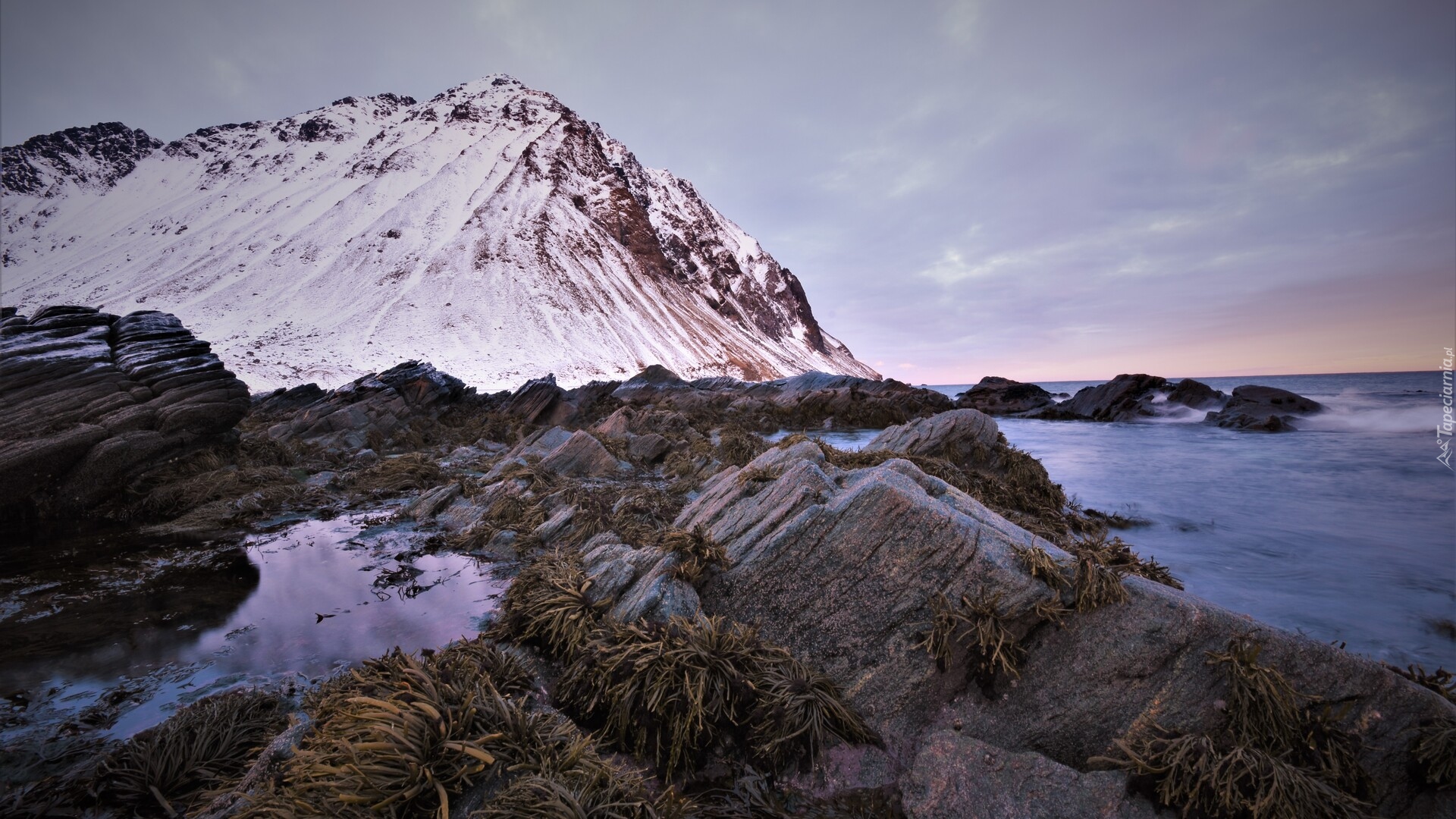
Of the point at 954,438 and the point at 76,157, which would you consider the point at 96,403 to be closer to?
the point at 954,438

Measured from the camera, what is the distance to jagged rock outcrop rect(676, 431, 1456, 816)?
4086 millimetres

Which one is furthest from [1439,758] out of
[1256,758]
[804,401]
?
[804,401]

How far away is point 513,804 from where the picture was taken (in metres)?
3.06

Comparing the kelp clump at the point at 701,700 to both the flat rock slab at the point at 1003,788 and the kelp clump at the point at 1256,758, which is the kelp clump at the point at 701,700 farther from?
the kelp clump at the point at 1256,758

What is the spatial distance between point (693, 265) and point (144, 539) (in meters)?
137

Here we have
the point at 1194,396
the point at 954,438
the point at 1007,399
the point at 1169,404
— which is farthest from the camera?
the point at 1007,399

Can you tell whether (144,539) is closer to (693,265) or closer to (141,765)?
(141,765)

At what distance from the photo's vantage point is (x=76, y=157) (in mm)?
123125

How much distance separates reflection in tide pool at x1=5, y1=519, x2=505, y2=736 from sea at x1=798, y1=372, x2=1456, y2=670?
1298 cm

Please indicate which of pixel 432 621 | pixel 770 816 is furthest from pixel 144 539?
pixel 770 816

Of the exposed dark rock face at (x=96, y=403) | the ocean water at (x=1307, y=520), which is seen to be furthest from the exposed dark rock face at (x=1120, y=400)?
the exposed dark rock face at (x=96, y=403)

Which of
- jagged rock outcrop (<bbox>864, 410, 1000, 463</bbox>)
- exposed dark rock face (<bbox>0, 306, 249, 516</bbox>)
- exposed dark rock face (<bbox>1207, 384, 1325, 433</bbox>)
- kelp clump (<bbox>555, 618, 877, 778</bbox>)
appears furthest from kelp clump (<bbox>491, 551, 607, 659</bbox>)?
exposed dark rock face (<bbox>1207, 384, 1325, 433</bbox>)

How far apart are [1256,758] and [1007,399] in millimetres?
62072

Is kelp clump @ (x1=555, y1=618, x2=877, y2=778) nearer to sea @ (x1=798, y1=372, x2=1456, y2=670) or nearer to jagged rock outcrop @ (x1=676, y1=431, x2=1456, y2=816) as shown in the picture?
jagged rock outcrop @ (x1=676, y1=431, x2=1456, y2=816)
